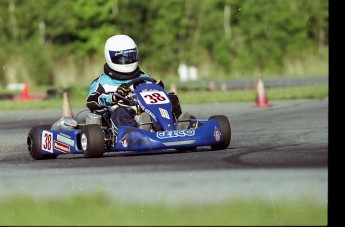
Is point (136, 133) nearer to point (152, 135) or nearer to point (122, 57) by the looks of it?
point (152, 135)

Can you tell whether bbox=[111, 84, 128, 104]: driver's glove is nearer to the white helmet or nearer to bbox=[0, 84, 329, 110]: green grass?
the white helmet

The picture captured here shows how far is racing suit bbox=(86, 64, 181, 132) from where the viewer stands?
12.8 metres

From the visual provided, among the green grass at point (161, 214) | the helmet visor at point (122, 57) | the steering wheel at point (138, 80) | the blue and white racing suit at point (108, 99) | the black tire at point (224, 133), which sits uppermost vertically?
the helmet visor at point (122, 57)

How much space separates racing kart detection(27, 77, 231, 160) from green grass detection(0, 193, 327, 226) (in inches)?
146

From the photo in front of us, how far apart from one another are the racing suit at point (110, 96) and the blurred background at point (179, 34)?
29.2 metres

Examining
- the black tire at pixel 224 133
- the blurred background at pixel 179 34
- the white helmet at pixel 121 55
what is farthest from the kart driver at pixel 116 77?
the blurred background at pixel 179 34

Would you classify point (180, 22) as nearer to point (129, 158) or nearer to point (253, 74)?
point (253, 74)

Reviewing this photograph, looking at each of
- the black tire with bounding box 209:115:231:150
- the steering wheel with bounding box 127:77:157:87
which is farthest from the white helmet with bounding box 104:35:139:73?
the black tire with bounding box 209:115:231:150

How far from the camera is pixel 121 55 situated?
1352 centimetres

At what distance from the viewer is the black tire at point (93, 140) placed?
12320 millimetres

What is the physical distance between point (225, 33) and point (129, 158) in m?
40.6

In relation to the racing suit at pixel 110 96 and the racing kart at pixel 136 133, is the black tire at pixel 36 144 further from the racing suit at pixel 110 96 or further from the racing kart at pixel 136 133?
the racing suit at pixel 110 96

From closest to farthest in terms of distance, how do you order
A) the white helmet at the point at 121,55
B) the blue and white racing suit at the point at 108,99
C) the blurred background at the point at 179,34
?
the blue and white racing suit at the point at 108,99 → the white helmet at the point at 121,55 → the blurred background at the point at 179,34

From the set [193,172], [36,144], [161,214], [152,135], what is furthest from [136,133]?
[161,214]
